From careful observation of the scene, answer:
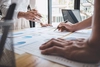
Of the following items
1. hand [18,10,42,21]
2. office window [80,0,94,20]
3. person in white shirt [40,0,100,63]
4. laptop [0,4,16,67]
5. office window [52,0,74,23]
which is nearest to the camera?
laptop [0,4,16,67]

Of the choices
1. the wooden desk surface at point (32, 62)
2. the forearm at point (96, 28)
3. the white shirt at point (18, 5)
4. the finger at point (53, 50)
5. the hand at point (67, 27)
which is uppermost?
the white shirt at point (18, 5)

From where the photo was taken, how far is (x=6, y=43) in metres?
0.31

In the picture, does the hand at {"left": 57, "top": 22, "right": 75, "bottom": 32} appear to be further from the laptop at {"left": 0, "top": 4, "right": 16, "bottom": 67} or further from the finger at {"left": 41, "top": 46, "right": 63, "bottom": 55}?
the laptop at {"left": 0, "top": 4, "right": 16, "bottom": 67}

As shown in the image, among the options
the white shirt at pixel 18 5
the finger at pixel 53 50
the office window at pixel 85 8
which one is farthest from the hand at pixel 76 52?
the office window at pixel 85 8

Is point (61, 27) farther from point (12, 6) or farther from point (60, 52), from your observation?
point (12, 6)

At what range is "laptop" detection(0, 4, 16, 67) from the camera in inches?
10.8

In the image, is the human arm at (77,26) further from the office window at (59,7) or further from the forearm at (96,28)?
the office window at (59,7)

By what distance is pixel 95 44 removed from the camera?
39cm

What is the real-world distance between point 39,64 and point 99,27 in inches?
9.6

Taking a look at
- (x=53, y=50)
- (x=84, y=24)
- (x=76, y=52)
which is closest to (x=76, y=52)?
(x=76, y=52)

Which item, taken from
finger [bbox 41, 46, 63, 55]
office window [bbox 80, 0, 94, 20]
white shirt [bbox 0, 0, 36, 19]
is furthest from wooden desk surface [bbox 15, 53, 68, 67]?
office window [bbox 80, 0, 94, 20]

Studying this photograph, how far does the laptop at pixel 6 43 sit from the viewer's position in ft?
0.90

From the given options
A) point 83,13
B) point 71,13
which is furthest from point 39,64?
point 83,13

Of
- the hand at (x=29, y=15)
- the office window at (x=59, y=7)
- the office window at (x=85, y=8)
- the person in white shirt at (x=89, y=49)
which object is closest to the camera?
the person in white shirt at (x=89, y=49)
